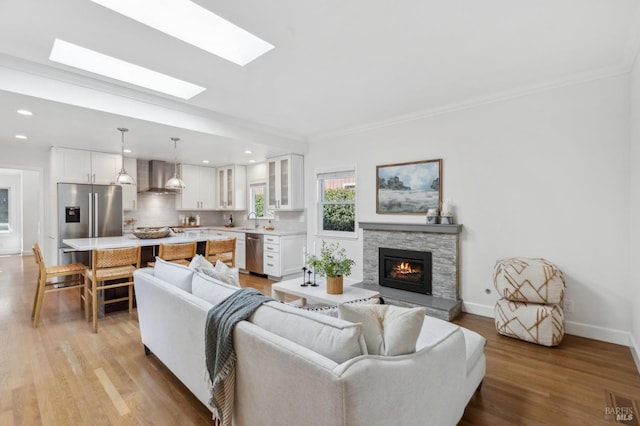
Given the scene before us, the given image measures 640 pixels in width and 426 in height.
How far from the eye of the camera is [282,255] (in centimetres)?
559

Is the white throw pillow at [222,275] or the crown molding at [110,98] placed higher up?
the crown molding at [110,98]

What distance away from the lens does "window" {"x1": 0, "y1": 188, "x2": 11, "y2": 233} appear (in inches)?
364

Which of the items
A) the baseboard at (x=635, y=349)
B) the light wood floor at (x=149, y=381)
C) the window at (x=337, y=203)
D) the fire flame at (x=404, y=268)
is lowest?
the light wood floor at (x=149, y=381)

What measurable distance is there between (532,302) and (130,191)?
6.85m

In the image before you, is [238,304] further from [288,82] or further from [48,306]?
[48,306]

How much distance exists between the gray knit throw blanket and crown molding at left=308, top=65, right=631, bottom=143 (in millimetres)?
3520

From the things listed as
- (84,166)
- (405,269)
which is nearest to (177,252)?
(84,166)

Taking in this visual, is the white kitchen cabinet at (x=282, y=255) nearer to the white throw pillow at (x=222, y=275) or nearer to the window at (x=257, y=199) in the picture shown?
the window at (x=257, y=199)

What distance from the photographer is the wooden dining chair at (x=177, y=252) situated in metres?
3.85

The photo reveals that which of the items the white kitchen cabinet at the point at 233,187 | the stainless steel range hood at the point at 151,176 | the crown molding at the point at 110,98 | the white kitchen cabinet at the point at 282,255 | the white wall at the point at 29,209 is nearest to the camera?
the crown molding at the point at 110,98

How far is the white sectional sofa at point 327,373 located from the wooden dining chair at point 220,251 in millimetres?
2369

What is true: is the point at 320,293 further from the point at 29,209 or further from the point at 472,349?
the point at 29,209

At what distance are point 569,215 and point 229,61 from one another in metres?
3.72

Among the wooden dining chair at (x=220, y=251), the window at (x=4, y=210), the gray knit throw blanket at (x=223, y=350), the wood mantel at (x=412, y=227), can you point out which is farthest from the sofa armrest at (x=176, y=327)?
the window at (x=4, y=210)
